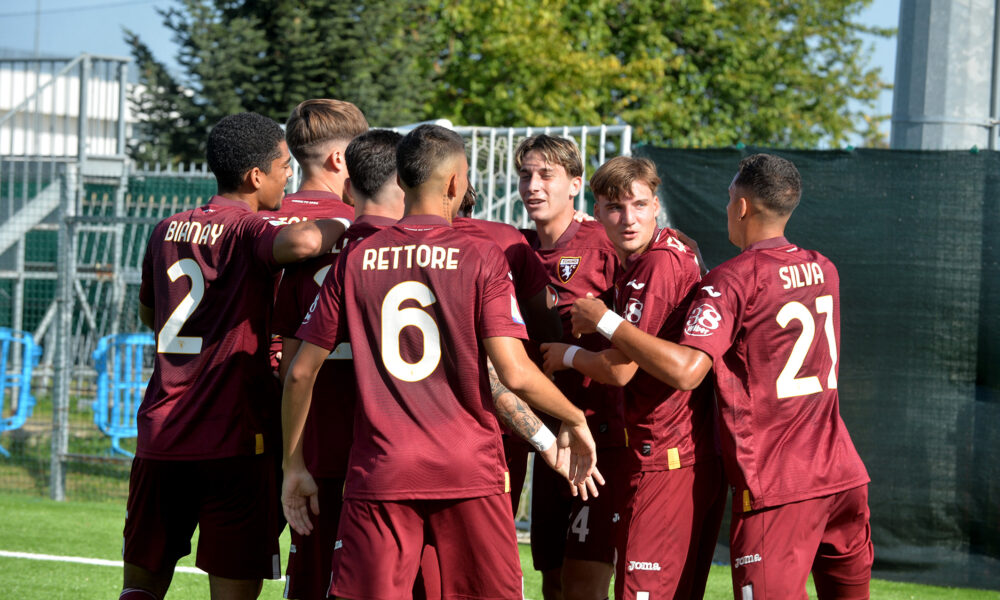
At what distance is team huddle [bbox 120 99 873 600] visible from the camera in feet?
11.8

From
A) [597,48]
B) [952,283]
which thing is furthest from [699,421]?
[597,48]

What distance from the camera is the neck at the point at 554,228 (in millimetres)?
5083

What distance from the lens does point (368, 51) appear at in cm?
2038

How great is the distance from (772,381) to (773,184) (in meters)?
0.78

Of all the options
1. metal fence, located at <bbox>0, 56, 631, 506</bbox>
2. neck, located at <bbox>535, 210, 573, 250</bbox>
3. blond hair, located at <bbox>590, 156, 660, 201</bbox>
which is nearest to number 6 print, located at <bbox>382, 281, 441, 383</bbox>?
blond hair, located at <bbox>590, 156, 660, 201</bbox>

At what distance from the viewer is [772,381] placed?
412 cm

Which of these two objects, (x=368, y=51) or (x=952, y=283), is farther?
(x=368, y=51)

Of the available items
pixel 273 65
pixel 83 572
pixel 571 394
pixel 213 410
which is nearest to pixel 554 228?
pixel 571 394

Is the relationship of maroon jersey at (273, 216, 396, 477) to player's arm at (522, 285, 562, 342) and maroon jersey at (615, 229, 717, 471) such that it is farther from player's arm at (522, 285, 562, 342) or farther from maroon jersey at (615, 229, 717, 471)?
maroon jersey at (615, 229, 717, 471)

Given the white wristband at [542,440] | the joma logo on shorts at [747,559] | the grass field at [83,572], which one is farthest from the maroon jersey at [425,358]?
the grass field at [83,572]

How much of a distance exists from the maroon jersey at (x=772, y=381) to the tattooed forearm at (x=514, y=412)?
0.73 m

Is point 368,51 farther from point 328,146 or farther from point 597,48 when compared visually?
point 328,146

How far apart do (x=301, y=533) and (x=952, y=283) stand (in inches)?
194

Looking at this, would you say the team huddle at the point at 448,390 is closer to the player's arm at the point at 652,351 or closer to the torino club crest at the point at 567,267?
the player's arm at the point at 652,351
